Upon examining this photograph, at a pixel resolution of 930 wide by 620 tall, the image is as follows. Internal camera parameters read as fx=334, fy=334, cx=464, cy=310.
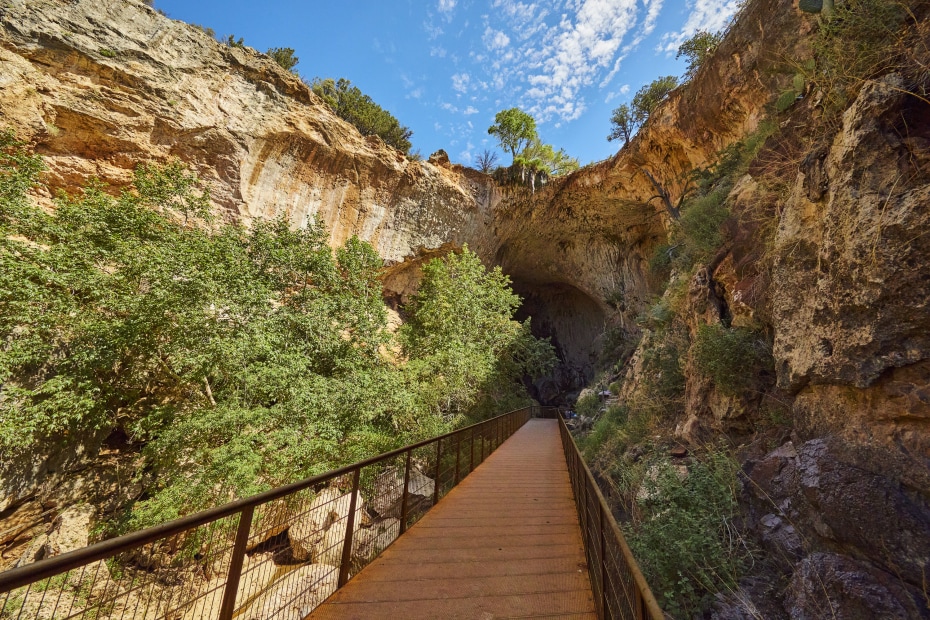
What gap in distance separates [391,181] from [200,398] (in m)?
12.2

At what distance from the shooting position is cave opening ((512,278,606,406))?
28125mm

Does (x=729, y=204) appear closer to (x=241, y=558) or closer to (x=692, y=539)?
(x=692, y=539)

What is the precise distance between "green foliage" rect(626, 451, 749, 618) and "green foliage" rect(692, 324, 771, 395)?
1289mm

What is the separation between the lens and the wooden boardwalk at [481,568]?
8.16 feet

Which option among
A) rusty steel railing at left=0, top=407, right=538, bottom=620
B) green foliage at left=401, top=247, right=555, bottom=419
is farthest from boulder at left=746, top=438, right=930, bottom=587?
green foliage at left=401, top=247, right=555, bottom=419

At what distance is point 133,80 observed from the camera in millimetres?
10852

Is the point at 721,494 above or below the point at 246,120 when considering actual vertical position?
below

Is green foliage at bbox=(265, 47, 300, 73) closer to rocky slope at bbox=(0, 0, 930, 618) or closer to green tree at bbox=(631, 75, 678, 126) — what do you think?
rocky slope at bbox=(0, 0, 930, 618)

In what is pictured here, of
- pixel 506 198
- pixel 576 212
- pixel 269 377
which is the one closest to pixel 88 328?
pixel 269 377

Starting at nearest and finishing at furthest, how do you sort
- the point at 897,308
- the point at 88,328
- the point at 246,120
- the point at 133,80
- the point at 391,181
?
the point at 897,308, the point at 88,328, the point at 133,80, the point at 246,120, the point at 391,181

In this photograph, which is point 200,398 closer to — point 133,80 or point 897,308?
point 133,80

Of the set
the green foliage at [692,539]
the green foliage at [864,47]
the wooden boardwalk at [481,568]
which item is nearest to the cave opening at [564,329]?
the wooden boardwalk at [481,568]

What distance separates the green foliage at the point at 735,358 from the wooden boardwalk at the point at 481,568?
9.45ft

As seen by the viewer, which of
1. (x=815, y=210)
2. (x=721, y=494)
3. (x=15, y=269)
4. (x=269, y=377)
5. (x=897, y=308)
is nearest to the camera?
(x=897, y=308)
